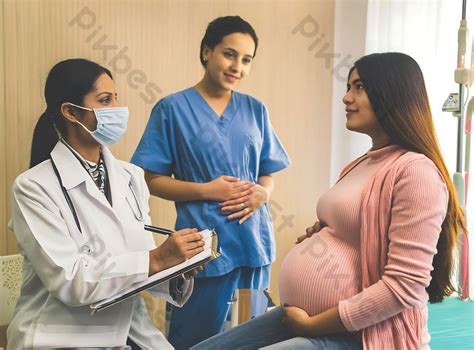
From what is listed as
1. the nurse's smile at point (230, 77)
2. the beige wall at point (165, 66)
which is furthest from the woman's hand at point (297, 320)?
the beige wall at point (165, 66)

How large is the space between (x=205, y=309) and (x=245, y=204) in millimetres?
390

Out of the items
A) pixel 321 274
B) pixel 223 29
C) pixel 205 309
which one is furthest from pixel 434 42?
pixel 321 274

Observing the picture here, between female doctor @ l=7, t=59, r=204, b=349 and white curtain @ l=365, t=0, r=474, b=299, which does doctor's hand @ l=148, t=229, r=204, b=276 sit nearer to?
female doctor @ l=7, t=59, r=204, b=349

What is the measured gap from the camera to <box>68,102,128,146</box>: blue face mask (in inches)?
54.0

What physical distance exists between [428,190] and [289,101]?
1.97 metres

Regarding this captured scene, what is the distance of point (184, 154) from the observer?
1804 mm

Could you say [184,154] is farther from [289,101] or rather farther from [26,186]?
[289,101]

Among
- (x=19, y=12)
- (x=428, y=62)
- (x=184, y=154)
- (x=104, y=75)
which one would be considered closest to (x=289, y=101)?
(x=428, y=62)

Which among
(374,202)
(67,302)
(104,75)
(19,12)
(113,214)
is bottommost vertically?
(67,302)

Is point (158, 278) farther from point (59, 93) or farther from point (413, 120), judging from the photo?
point (413, 120)

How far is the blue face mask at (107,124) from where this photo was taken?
1.37 m

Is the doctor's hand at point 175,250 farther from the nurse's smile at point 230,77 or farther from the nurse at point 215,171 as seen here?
the nurse's smile at point 230,77

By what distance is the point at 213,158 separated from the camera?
1780 millimetres

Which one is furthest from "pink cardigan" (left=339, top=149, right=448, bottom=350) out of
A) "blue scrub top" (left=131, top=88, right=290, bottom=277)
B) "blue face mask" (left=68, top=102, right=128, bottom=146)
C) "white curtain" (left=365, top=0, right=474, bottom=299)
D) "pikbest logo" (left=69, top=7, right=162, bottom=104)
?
"pikbest logo" (left=69, top=7, right=162, bottom=104)
